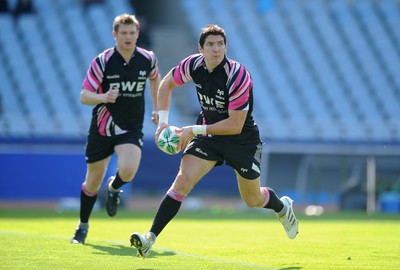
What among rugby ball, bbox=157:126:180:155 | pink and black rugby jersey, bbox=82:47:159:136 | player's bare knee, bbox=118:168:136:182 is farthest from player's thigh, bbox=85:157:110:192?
rugby ball, bbox=157:126:180:155

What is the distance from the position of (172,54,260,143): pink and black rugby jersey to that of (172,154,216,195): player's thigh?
15.0 inches

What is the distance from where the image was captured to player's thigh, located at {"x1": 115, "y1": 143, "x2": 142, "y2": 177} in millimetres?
9742

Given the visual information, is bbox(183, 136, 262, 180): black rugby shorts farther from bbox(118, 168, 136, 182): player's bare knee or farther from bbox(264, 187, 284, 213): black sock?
bbox(118, 168, 136, 182): player's bare knee

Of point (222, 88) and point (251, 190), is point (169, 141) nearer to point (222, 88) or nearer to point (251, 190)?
point (222, 88)

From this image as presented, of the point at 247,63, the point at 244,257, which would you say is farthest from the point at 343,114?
the point at 244,257

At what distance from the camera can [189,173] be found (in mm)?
8062

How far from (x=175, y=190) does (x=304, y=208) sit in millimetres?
11082

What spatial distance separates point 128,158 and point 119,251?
1198mm

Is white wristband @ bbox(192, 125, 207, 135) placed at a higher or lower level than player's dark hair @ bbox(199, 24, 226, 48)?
lower

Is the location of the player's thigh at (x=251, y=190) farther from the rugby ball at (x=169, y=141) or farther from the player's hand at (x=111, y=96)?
the player's hand at (x=111, y=96)

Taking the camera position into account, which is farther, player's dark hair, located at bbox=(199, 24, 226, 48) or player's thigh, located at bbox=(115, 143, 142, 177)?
player's thigh, located at bbox=(115, 143, 142, 177)

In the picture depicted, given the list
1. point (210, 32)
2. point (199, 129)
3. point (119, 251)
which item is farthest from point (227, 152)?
point (119, 251)

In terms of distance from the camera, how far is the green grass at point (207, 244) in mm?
7973

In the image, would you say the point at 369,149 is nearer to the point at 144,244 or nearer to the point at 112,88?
the point at 112,88
